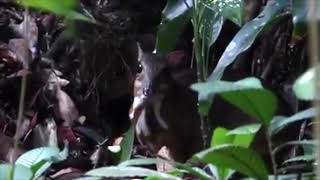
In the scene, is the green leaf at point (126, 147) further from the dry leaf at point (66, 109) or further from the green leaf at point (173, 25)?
the dry leaf at point (66, 109)

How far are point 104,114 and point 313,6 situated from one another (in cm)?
270

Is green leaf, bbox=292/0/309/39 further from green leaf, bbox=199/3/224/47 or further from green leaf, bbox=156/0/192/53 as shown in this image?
green leaf, bbox=156/0/192/53

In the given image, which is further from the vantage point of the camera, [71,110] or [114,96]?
[114,96]

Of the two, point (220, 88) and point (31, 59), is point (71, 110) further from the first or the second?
point (220, 88)

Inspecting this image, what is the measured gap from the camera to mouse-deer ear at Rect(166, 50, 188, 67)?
Answer: 9.74ft

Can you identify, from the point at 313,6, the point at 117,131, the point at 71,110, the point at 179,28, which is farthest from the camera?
the point at 117,131

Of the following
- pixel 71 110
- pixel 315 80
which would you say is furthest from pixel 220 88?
pixel 71 110

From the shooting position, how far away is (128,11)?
315 centimetres

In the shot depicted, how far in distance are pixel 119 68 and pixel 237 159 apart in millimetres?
2153

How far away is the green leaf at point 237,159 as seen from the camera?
96cm

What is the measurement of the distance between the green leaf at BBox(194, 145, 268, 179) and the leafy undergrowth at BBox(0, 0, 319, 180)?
438 millimetres

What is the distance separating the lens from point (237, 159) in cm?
100

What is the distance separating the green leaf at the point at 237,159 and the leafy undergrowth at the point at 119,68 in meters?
0.44

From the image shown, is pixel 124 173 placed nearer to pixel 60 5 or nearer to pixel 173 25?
pixel 60 5
